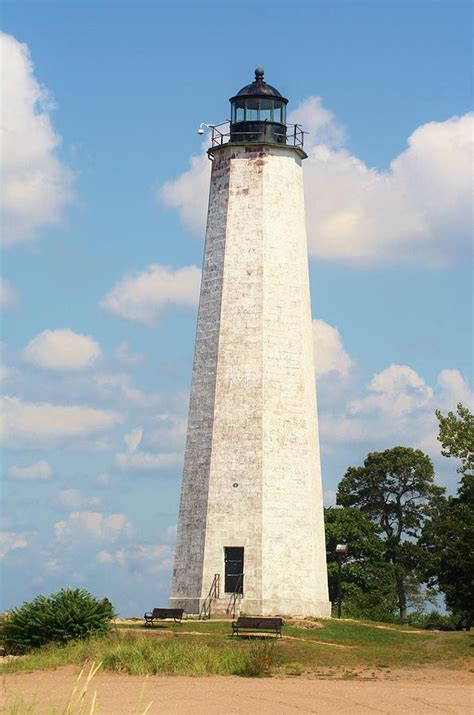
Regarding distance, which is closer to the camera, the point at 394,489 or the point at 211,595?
the point at 211,595

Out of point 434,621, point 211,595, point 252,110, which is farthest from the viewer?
point 434,621

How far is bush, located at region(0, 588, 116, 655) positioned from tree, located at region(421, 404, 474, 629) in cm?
1204

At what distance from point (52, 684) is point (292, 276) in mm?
20181

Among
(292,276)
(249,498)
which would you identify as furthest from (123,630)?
(292,276)

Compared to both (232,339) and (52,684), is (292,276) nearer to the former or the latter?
(232,339)

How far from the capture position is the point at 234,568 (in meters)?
37.8

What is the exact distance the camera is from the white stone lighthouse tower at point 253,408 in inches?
1487

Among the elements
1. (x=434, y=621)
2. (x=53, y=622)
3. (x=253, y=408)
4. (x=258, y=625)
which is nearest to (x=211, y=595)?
(x=253, y=408)

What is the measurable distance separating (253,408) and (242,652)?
43.7 ft

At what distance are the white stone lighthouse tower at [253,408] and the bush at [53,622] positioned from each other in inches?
339

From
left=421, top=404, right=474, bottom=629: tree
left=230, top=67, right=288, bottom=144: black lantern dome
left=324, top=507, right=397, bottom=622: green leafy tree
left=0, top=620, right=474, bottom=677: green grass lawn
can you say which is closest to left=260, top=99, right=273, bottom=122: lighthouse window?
left=230, top=67, right=288, bottom=144: black lantern dome

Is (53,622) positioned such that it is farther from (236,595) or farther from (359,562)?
(359,562)

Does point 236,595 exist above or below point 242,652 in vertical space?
above

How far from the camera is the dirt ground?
19.6 meters
